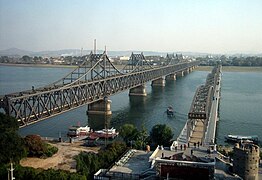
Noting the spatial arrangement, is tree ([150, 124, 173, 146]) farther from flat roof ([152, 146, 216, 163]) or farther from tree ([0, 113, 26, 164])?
tree ([0, 113, 26, 164])

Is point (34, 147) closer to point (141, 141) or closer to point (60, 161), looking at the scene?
point (60, 161)

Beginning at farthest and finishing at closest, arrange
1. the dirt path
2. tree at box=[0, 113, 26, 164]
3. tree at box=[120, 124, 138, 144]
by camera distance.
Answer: tree at box=[120, 124, 138, 144], the dirt path, tree at box=[0, 113, 26, 164]

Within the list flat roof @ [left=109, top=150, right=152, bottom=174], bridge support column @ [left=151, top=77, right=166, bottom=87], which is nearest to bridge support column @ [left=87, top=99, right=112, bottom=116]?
flat roof @ [left=109, top=150, right=152, bottom=174]

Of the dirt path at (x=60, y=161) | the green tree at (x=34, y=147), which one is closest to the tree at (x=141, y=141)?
the dirt path at (x=60, y=161)

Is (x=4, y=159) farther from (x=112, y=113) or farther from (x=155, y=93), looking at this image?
(x=155, y=93)

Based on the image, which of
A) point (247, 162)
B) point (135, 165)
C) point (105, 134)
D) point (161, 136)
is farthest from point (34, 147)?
point (247, 162)
